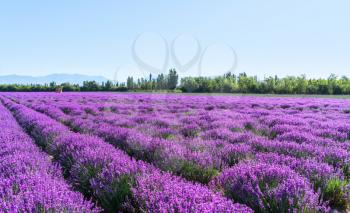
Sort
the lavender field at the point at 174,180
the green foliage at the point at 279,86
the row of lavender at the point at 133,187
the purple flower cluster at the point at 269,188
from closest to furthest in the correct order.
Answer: the row of lavender at the point at 133,187
the lavender field at the point at 174,180
the purple flower cluster at the point at 269,188
the green foliage at the point at 279,86

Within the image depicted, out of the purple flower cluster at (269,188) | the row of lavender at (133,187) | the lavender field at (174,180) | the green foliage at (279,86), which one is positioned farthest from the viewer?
the green foliage at (279,86)

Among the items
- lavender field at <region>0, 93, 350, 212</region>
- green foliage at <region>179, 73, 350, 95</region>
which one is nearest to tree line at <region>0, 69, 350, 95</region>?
green foliage at <region>179, 73, 350, 95</region>

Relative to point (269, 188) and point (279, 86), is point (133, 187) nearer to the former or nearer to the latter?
point (269, 188)

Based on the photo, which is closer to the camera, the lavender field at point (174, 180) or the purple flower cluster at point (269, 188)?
the lavender field at point (174, 180)

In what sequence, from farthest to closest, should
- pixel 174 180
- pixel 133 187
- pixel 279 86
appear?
pixel 279 86
pixel 133 187
pixel 174 180

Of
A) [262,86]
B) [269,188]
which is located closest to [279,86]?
[262,86]

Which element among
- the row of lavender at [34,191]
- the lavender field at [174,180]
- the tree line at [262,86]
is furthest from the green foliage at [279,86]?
the row of lavender at [34,191]

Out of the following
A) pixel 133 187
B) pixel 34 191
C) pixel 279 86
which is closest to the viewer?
pixel 34 191

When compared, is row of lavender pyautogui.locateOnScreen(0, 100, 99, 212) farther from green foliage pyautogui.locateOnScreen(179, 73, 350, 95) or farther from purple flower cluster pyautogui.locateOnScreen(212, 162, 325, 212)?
green foliage pyautogui.locateOnScreen(179, 73, 350, 95)

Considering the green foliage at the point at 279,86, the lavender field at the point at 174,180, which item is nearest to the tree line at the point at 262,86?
the green foliage at the point at 279,86

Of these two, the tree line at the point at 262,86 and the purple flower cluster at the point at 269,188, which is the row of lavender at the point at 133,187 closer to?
the purple flower cluster at the point at 269,188

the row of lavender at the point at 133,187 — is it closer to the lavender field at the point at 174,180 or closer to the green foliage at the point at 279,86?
the lavender field at the point at 174,180

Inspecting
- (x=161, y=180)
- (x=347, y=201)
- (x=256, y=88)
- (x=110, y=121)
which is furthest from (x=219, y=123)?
(x=256, y=88)

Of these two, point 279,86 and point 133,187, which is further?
point 279,86
